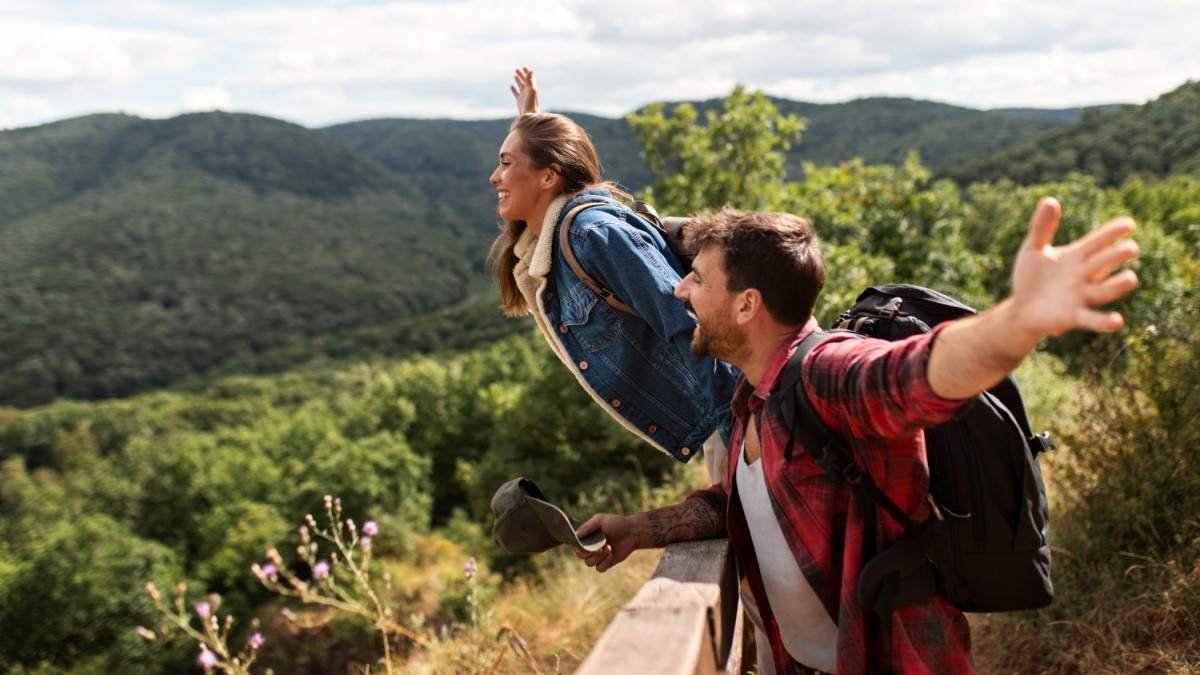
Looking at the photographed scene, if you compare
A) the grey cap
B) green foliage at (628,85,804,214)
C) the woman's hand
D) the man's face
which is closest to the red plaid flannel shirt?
the man's face

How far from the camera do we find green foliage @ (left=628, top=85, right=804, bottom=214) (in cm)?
1523

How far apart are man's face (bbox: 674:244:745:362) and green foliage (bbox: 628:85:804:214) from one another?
43.4 ft

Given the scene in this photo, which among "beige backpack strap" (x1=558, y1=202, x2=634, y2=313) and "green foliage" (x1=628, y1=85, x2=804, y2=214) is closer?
"beige backpack strap" (x1=558, y1=202, x2=634, y2=313)

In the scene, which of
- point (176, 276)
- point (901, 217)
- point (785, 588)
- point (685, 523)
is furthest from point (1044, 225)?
point (176, 276)

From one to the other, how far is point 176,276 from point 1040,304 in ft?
573

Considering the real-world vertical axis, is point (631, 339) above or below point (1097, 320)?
below

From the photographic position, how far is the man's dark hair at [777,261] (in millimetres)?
1712

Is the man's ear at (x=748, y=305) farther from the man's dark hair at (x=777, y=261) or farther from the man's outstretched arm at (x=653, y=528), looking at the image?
the man's outstretched arm at (x=653, y=528)

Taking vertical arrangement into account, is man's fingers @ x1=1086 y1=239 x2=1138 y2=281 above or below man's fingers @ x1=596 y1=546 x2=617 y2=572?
above

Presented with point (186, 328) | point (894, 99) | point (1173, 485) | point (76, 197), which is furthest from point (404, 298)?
point (1173, 485)

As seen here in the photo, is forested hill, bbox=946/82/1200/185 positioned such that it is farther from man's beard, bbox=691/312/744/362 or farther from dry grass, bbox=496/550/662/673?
man's beard, bbox=691/312/744/362

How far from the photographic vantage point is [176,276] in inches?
6161

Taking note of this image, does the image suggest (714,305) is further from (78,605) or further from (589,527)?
(78,605)

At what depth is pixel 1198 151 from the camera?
5203 cm
